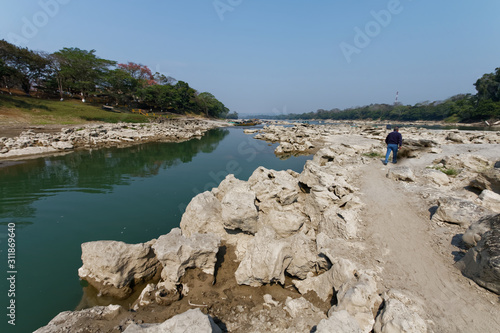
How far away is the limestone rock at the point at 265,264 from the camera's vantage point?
5.19 metres

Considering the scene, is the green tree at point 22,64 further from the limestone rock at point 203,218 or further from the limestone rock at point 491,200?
the limestone rock at point 491,200

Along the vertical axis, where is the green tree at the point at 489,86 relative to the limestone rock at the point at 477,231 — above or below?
Answer: above

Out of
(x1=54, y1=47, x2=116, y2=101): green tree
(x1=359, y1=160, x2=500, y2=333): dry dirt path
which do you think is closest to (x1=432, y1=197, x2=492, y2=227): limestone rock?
(x1=359, y1=160, x2=500, y2=333): dry dirt path

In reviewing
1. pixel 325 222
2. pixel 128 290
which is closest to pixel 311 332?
pixel 325 222

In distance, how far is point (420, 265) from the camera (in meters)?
4.99

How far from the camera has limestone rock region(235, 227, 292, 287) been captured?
5.19 meters

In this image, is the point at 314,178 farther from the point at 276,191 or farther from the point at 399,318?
the point at 399,318

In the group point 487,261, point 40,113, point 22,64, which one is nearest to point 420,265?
point 487,261

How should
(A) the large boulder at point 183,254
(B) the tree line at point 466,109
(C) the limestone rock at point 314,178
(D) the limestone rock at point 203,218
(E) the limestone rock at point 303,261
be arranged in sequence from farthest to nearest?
(B) the tree line at point 466,109, (C) the limestone rock at point 314,178, (D) the limestone rock at point 203,218, (E) the limestone rock at point 303,261, (A) the large boulder at point 183,254

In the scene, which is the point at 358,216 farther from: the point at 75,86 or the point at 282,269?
the point at 75,86

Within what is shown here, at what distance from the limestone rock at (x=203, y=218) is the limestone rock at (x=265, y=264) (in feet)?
7.04

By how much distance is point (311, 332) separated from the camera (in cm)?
369

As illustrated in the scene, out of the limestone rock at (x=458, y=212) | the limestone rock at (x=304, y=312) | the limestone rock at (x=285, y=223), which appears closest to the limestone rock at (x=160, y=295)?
the limestone rock at (x=304, y=312)

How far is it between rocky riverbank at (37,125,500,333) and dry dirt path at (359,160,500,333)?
3cm
